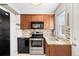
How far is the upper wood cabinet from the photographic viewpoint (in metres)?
6.54

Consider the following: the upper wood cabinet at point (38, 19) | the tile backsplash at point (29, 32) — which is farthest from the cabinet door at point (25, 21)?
the tile backsplash at point (29, 32)

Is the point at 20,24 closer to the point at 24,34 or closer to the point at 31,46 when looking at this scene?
the point at 24,34

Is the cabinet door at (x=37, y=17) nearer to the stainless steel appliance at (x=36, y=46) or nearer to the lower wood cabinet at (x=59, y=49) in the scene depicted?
the stainless steel appliance at (x=36, y=46)

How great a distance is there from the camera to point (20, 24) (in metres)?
6.52

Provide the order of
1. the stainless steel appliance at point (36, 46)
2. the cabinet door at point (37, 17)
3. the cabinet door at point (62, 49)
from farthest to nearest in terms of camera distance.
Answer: the cabinet door at point (37, 17), the stainless steel appliance at point (36, 46), the cabinet door at point (62, 49)

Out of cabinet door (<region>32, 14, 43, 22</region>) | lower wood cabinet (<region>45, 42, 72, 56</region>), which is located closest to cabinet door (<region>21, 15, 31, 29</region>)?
cabinet door (<region>32, 14, 43, 22</region>)

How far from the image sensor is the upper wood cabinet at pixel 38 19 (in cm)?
654

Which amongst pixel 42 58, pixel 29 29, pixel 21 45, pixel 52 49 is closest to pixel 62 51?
pixel 52 49

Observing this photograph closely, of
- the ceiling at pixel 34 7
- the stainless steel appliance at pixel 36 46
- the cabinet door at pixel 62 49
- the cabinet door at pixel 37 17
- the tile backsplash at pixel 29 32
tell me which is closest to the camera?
the cabinet door at pixel 62 49

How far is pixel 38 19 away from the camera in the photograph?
6.54 meters

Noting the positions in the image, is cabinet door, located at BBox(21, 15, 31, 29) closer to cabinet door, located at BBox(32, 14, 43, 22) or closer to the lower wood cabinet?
cabinet door, located at BBox(32, 14, 43, 22)

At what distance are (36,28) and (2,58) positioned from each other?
551cm

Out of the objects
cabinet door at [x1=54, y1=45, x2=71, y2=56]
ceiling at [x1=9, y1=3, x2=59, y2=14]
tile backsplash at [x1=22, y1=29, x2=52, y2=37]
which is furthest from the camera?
tile backsplash at [x1=22, y1=29, x2=52, y2=37]

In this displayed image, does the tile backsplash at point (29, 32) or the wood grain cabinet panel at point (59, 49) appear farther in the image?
the tile backsplash at point (29, 32)
